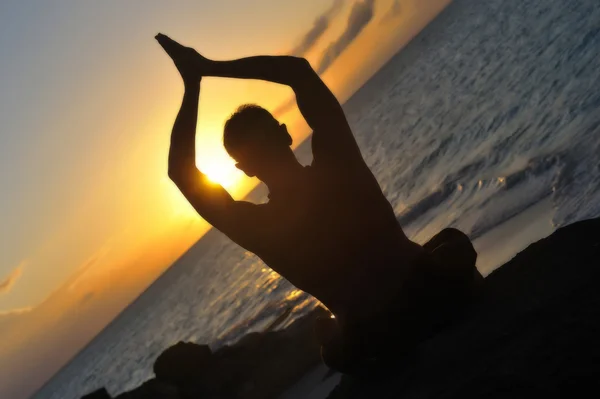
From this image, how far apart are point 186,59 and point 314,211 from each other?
1.10 meters

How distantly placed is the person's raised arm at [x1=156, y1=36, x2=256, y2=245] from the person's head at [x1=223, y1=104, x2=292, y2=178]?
8.0 inches

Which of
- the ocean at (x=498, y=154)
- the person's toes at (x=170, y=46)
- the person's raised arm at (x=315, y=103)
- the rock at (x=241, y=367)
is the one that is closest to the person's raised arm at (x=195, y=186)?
the person's toes at (x=170, y=46)

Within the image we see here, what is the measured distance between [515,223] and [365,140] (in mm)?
41238

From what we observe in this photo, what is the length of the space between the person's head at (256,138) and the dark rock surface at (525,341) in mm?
1281

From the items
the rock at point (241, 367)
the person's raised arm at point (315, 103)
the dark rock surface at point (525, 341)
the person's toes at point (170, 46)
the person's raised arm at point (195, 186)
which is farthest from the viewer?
the rock at point (241, 367)

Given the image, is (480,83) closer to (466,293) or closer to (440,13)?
(466,293)

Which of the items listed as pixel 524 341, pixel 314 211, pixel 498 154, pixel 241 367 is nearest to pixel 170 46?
pixel 314 211

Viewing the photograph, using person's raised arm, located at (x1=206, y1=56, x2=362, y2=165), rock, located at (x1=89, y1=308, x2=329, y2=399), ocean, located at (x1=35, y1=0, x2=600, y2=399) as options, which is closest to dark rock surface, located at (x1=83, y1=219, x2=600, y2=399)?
person's raised arm, located at (x1=206, y1=56, x2=362, y2=165)

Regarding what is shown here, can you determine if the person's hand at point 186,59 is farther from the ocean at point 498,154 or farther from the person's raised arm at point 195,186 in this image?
the ocean at point 498,154

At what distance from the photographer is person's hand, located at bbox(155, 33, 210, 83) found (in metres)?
3.25

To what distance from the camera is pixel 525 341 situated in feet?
8.43

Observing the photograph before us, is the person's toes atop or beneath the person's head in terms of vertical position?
atop

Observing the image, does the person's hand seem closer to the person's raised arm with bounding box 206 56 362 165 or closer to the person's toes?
the person's toes

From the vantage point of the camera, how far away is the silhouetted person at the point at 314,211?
3.06 meters
